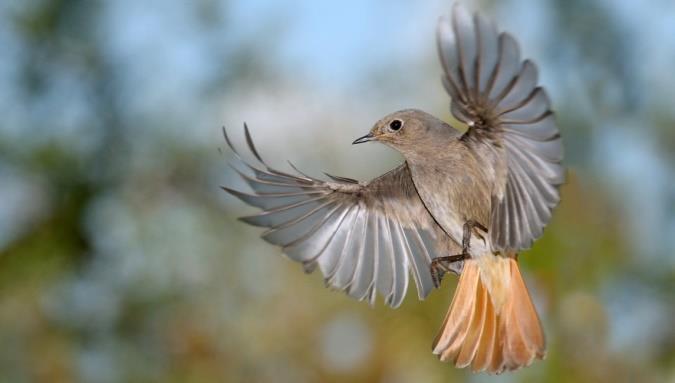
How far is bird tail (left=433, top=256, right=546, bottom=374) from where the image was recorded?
1.31 meters

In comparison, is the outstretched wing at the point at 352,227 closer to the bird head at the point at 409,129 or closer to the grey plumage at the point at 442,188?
the grey plumage at the point at 442,188

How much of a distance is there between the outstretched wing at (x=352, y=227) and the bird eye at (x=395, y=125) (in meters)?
0.12

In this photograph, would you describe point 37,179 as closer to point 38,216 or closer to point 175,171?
point 38,216

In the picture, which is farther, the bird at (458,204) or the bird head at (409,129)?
the bird head at (409,129)

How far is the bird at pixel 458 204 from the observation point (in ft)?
3.57

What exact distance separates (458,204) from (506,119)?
0.15m

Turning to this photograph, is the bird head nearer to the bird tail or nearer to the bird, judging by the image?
the bird

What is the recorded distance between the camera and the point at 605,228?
4.80 metres

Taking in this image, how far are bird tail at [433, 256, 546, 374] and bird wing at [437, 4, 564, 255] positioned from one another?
0.19m

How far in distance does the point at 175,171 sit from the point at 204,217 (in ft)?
1.71

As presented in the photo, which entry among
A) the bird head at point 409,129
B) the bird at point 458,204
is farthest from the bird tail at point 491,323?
the bird head at point 409,129

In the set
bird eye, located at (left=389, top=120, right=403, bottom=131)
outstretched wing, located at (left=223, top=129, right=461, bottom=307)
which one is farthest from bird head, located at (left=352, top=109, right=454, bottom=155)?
outstretched wing, located at (left=223, top=129, right=461, bottom=307)

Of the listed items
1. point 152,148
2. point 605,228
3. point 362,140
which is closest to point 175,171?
point 152,148

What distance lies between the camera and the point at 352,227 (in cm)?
180
